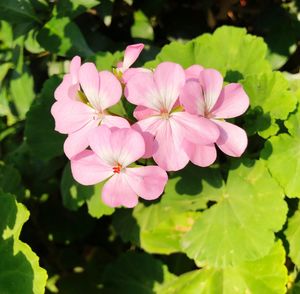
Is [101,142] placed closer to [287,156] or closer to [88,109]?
[88,109]

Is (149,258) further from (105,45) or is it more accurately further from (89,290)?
(105,45)

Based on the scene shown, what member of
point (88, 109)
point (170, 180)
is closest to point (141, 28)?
point (170, 180)

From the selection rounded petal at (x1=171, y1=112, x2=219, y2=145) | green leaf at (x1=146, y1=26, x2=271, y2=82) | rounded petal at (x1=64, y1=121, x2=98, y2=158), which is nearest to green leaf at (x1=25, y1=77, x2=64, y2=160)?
green leaf at (x1=146, y1=26, x2=271, y2=82)

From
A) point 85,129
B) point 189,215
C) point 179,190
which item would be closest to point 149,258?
point 189,215

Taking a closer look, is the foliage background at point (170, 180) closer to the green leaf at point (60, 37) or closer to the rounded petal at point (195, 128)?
the green leaf at point (60, 37)

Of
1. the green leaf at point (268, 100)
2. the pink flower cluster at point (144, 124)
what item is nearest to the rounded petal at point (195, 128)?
the pink flower cluster at point (144, 124)

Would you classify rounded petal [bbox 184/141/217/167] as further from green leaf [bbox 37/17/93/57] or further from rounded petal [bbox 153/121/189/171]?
green leaf [bbox 37/17/93/57]
